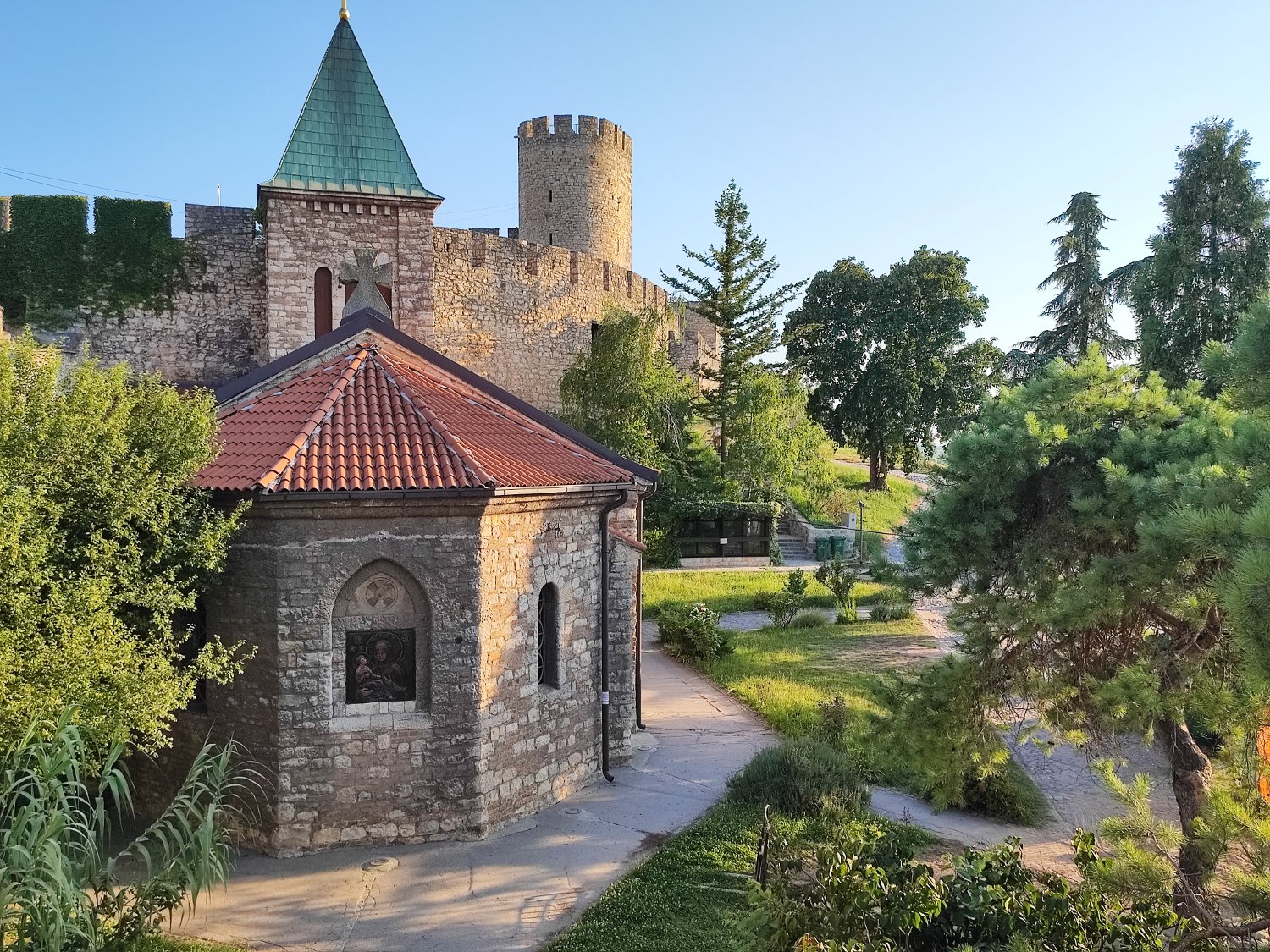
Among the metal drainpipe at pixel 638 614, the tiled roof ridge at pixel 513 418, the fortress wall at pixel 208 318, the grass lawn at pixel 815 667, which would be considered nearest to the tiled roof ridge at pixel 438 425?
the tiled roof ridge at pixel 513 418

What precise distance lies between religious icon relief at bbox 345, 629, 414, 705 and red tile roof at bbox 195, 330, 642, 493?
5.74ft

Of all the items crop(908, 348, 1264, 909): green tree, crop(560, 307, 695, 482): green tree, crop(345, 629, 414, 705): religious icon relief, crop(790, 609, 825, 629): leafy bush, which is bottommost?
crop(790, 609, 825, 629): leafy bush

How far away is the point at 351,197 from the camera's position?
1506 cm

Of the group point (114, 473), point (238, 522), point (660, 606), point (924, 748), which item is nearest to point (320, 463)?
point (238, 522)

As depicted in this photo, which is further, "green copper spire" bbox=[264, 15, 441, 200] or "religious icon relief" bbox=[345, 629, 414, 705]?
"green copper spire" bbox=[264, 15, 441, 200]

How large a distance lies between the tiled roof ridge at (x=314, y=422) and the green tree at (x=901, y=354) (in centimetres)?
2695

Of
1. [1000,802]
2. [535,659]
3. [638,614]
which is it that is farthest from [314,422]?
[1000,802]

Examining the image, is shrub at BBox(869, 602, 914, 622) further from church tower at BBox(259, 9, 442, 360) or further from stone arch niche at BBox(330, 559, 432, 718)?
stone arch niche at BBox(330, 559, 432, 718)

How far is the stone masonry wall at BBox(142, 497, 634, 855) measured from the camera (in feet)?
29.9

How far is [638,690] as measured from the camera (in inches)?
544

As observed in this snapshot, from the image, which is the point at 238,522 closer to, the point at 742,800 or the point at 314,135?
the point at 742,800

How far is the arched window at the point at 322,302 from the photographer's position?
52.0 ft

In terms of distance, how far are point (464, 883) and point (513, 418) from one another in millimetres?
5960

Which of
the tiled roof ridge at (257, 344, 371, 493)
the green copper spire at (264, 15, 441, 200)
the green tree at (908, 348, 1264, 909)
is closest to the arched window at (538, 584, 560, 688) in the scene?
the tiled roof ridge at (257, 344, 371, 493)
